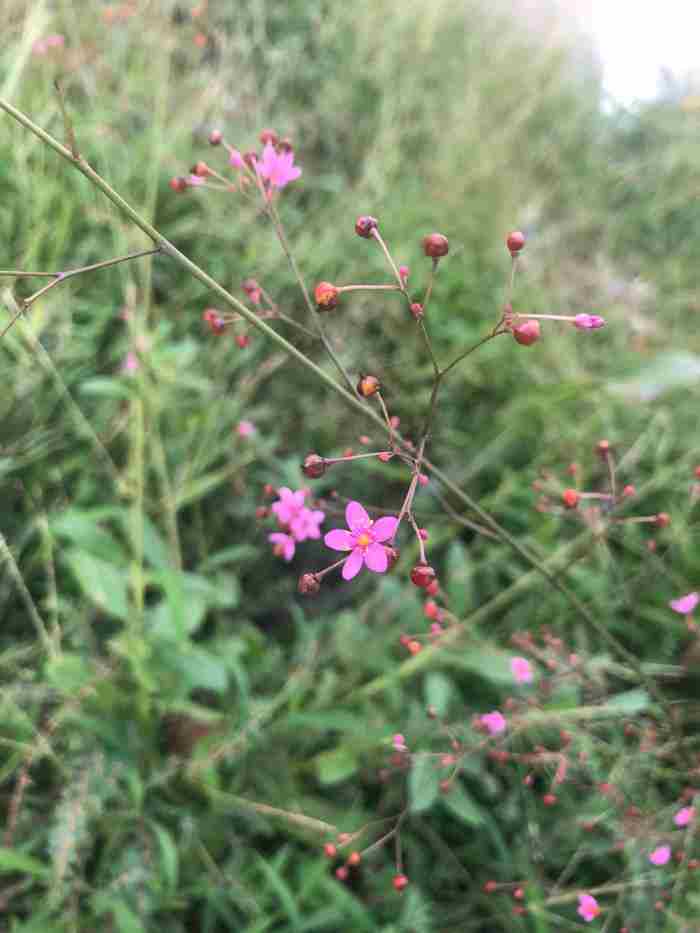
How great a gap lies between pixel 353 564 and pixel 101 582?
946mm

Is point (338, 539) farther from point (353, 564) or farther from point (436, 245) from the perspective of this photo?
point (436, 245)

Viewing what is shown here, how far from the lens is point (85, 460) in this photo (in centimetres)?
221

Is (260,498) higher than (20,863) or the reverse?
higher

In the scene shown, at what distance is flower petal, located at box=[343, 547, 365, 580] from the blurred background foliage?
0.60 metres

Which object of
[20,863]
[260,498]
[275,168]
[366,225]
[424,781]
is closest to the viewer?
[366,225]

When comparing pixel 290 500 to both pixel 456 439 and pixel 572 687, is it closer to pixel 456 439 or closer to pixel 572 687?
pixel 572 687

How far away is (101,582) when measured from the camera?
183 cm

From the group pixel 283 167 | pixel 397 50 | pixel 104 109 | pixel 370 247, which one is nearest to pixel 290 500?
pixel 283 167

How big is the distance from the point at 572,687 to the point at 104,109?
2545 millimetres

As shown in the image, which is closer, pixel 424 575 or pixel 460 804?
pixel 424 575

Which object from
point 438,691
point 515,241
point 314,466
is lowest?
point 438,691

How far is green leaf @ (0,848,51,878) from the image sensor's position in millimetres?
1570

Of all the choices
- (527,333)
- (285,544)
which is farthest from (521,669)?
(527,333)

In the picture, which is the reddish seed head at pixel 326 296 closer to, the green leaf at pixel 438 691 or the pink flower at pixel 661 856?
the green leaf at pixel 438 691
